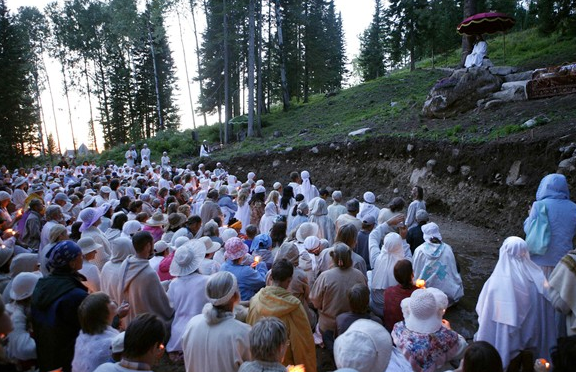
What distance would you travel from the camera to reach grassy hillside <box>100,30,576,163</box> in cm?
1327

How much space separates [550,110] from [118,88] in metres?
40.3

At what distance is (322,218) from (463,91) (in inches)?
433

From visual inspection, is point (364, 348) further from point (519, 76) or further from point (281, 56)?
point (281, 56)

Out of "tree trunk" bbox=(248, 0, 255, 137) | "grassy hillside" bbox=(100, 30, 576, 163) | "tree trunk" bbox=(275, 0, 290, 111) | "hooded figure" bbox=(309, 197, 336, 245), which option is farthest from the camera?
"tree trunk" bbox=(275, 0, 290, 111)

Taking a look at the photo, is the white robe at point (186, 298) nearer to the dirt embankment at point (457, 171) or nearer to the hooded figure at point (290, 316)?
the hooded figure at point (290, 316)

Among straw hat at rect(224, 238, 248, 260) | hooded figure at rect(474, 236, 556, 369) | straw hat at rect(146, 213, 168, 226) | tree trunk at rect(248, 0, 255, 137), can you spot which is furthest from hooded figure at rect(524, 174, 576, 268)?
tree trunk at rect(248, 0, 255, 137)

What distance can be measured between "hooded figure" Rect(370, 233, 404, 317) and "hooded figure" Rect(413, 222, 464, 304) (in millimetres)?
664

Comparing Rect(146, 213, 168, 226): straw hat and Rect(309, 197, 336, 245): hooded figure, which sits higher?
Rect(146, 213, 168, 226): straw hat

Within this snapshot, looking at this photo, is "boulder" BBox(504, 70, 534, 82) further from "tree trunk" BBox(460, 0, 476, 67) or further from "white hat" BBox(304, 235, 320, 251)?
"white hat" BBox(304, 235, 320, 251)

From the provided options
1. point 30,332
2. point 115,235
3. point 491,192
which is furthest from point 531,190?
point 30,332

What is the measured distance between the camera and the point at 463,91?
1514cm

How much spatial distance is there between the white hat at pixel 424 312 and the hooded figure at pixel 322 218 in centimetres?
390

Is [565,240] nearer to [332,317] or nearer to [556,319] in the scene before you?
[556,319]

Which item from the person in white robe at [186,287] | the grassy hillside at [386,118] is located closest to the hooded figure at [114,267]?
the person in white robe at [186,287]
